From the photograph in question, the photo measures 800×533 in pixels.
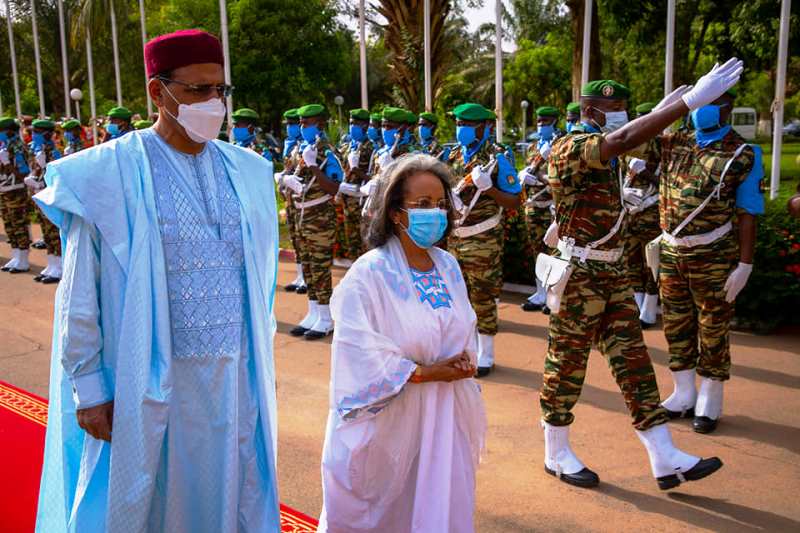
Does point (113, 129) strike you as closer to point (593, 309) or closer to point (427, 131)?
point (427, 131)

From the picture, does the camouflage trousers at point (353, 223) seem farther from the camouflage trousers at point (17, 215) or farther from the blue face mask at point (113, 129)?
the camouflage trousers at point (17, 215)

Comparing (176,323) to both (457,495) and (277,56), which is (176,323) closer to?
(457,495)

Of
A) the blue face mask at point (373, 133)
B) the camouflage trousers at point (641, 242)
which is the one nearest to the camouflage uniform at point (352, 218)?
the blue face mask at point (373, 133)

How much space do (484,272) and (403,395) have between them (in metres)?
3.70

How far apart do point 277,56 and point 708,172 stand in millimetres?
29315

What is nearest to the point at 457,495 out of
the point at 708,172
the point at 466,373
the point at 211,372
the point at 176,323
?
the point at 466,373

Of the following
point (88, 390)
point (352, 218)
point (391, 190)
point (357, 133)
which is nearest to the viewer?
point (88, 390)

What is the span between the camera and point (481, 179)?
6586 millimetres

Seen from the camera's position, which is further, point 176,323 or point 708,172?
point 708,172

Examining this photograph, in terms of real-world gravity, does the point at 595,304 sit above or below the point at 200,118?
below

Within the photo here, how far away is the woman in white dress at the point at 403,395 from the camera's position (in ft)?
9.83

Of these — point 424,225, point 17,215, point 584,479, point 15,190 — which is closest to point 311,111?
point 584,479

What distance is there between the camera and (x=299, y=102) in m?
33.2

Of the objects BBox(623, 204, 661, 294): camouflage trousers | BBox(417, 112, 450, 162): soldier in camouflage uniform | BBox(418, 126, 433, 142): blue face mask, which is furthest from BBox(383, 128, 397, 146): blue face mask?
BBox(623, 204, 661, 294): camouflage trousers
